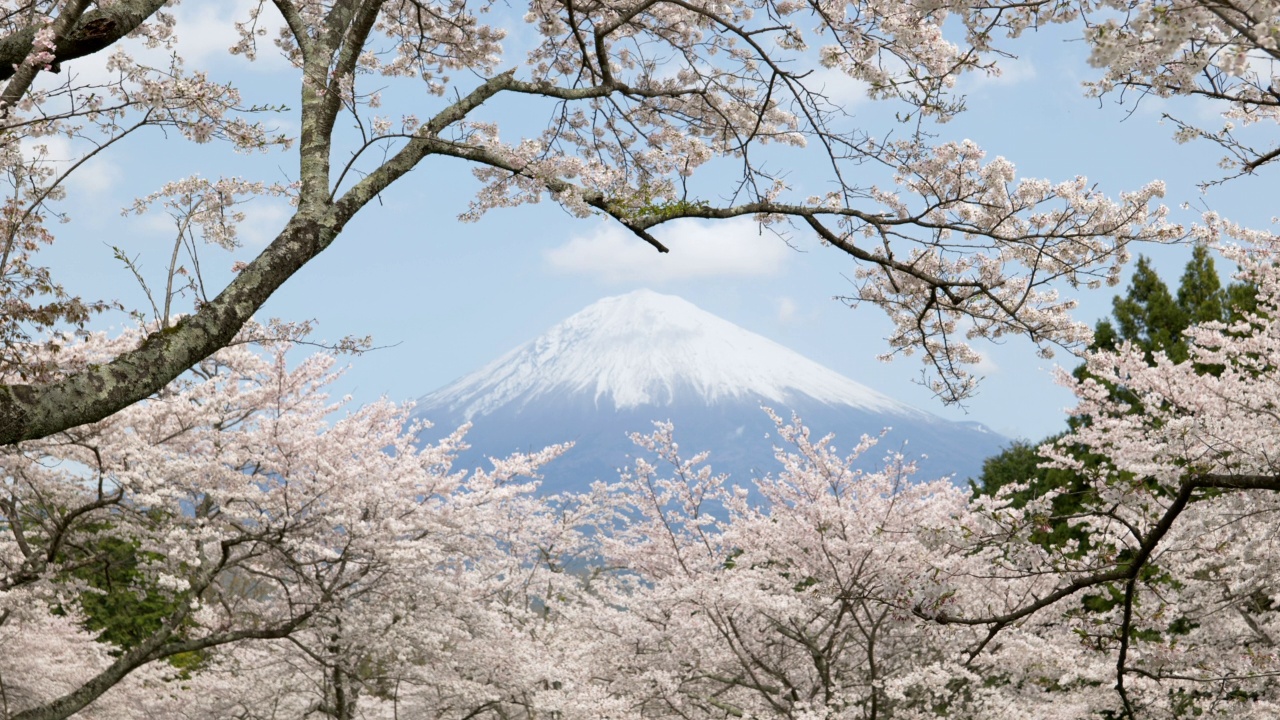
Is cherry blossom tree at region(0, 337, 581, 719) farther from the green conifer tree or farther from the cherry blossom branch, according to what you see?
the green conifer tree

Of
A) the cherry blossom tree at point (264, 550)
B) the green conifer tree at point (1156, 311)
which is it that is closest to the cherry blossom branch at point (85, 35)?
the cherry blossom tree at point (264, 550)

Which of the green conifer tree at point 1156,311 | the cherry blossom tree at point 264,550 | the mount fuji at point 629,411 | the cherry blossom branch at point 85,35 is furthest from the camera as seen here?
the mount fuji at point 629,411

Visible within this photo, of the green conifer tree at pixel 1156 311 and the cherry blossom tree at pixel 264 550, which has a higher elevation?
the green conifer tree at pixel 1156 311

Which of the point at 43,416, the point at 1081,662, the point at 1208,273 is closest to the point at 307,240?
the point at 43,416

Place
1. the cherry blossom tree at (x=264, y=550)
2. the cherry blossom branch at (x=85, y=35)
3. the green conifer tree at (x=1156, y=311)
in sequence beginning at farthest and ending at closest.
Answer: the green conifer tree at (x=1156, y=311)
the cherry blossom tree at (x=264, y=550)
the cherry blossom branch at (x=85, y=35)

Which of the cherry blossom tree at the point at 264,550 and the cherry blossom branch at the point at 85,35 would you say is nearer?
the cherry blossom branch at the point at 85,35

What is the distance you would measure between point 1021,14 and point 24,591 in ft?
31.9

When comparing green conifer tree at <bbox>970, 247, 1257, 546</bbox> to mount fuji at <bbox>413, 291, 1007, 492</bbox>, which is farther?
mount fuji at <bbox>413, 291, 1007, 492</bbox>

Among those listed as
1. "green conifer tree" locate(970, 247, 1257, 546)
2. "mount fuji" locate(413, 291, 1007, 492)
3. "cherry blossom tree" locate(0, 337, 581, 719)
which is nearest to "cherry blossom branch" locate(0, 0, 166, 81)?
"cherry blossom tree" locate(0, 337, 581, 719)

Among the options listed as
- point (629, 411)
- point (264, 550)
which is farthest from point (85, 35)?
point (629, 411)

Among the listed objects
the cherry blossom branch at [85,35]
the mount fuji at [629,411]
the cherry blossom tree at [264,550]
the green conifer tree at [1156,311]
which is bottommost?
the cherry blossom tree at [264,550]

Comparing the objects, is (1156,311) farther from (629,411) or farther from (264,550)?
(629,411)

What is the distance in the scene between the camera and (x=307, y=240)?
392 cm

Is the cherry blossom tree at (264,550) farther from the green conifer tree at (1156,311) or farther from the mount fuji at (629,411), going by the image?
the mount fuji at (629,411)
